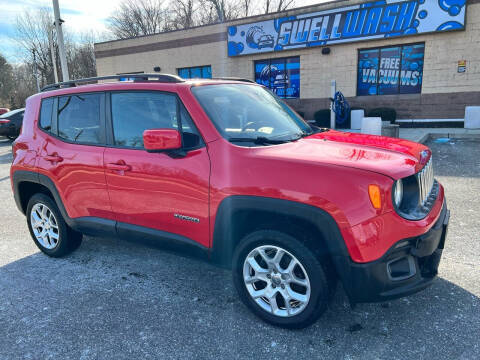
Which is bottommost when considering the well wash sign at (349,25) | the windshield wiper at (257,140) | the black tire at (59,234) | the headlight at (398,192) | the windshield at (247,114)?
the black tire at (59,234)

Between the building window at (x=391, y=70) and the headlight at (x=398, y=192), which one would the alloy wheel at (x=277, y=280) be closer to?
the headlight at (x=398, y=192)

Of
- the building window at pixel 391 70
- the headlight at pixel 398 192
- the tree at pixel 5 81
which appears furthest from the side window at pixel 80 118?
the tree at pixel 5 81

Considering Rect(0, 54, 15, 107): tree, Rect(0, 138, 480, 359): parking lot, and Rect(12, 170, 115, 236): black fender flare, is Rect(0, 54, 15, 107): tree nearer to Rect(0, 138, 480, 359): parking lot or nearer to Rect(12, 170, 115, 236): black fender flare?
Rect(12, 170, 115, 236): black fender flare

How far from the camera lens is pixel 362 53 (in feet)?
53.4

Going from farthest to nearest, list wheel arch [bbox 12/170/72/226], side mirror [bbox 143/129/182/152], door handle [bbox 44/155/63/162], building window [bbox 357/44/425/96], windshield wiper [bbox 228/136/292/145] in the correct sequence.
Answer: building window [bbox 357/44/425/96] → wheel arch [bbox 12/170/72/226] → door handle [bbox 44/155/63/162] → windshield wiper [bbox 228/136/292/145] → side mirror [bbox 143/129/182/152]

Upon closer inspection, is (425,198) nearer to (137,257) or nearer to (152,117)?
(152,117)

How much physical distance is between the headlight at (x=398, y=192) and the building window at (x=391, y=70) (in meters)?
15.1

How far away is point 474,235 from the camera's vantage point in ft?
13.7

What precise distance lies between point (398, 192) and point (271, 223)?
2.91ft

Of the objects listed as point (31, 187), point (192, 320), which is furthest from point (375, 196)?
point (31, 187)

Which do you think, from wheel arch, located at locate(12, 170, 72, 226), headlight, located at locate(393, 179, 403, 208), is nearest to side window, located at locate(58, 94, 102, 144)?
wheel arch, located at locate(12, 170, 72, 226)

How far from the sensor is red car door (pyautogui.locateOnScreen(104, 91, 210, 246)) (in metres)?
2.85

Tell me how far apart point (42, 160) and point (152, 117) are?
1558 millimetres

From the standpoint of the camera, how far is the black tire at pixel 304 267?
96.5 inches
